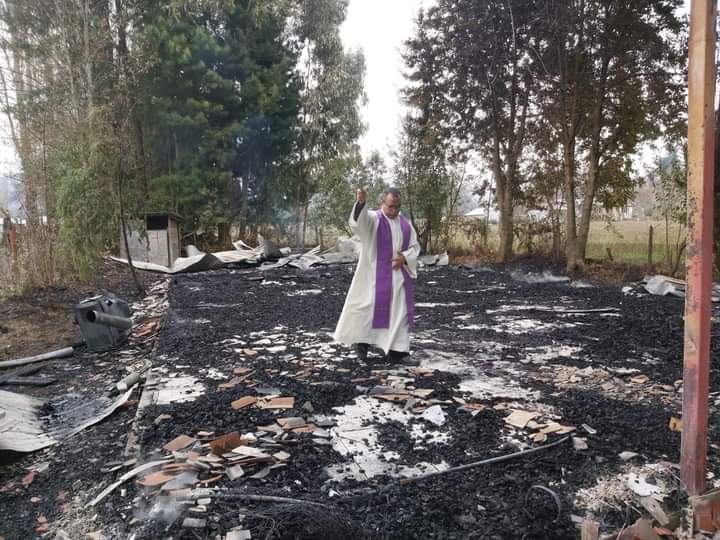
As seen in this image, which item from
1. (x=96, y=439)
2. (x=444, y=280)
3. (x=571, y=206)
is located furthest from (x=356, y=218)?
(x=571, y=206)

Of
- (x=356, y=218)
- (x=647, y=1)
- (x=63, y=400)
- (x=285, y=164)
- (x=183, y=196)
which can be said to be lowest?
(x=63, y=400)

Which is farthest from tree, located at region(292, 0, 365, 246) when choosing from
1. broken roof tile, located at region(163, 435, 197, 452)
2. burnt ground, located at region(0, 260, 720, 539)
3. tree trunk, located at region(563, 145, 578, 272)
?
broken roof tile, located at region(163, 435, 197, 452)

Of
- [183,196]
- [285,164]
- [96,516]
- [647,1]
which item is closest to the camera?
[96,516]

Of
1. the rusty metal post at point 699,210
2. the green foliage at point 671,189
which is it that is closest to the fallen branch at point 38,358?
the rusty metal post at point 699,210

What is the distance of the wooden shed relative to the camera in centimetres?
1596

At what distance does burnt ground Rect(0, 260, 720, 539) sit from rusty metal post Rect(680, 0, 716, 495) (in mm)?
612

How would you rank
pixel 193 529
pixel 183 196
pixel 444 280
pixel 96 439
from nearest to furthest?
pixel 193 529
pixel 96 439
pixel 444 280
pixel 183 196

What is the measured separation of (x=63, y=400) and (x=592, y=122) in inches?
494

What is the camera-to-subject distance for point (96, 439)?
13.3ft

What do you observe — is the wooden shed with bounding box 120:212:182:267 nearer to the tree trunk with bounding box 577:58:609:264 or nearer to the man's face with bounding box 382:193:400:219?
the tree trunk with bounding box 577:58:609:264

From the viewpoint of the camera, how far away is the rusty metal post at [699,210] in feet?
8.02

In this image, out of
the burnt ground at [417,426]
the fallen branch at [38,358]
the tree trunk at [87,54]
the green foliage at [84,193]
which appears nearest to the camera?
the burnt ground at [417,426]

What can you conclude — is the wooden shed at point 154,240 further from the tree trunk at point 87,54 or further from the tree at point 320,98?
the tree at point 320,98

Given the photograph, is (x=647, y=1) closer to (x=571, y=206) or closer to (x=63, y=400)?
(x=571, y=206)
